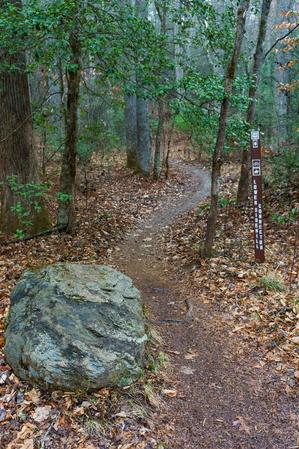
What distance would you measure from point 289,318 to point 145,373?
217 centimetres

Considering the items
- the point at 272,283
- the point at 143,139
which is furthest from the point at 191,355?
the point at 143,139

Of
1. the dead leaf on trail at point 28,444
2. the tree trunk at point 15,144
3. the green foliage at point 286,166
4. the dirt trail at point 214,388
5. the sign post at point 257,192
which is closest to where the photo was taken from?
the dead leaf on trail at point 28,444

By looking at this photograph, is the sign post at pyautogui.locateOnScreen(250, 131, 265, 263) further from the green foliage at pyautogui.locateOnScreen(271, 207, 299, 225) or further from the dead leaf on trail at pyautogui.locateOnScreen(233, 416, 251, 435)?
the dead leaf on trail at pyautogui.locateOnScreen(233, 416, 251, 435)

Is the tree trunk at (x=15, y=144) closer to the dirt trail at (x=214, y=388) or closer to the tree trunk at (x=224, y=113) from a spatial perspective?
the dirt trail at (x=214, y=388)

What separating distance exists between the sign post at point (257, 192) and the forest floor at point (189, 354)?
300mm

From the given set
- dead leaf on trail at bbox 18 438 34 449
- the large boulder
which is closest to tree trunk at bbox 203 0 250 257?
the large boulder

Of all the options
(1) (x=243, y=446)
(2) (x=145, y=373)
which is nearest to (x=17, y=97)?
(2) (x=145, y=373)

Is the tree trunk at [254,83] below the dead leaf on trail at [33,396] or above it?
→ above

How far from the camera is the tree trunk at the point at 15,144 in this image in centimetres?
757

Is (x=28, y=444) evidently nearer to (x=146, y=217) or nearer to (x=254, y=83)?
(x=254, y=83)

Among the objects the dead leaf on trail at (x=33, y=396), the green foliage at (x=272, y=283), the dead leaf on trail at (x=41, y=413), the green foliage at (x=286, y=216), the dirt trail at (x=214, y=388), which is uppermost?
the green foliage at (x=286, y=216)

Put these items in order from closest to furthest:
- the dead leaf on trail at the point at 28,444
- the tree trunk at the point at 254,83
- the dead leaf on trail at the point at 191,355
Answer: the dead leaf on trail at the point at 28,444, the dead leaf on trail at the point at 191,355, the tree trunk at the point at 254,83

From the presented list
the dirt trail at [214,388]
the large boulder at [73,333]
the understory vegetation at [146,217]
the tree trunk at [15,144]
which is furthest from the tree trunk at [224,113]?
the tree trunk at [15,144]

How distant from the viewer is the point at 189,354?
4.80m
